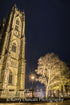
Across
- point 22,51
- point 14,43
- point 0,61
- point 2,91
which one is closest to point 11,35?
point 14,43

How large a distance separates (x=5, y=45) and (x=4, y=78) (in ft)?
36.9

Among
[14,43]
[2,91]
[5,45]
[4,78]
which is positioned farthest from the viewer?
[14,43]

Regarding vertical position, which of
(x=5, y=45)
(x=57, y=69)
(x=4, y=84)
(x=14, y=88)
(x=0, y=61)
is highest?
(x=5, y=45)

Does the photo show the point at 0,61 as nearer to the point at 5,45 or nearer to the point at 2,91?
the point at 5,45

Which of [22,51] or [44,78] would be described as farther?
[22,51]

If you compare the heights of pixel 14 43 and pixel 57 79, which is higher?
pixel 14 43

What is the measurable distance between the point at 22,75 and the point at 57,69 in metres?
9.57

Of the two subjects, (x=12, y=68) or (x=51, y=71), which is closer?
(x=51, y=71)

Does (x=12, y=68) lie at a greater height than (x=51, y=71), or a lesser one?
greater

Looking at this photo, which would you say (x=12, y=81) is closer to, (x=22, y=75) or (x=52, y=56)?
(x=22, y=75)

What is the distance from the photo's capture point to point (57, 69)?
1891cm

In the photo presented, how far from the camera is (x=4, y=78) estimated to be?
18.9 metres

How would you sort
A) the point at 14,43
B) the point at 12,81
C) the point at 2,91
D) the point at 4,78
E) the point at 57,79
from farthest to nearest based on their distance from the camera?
the point at 14,43, the point at 12,81, the point at 57,79, the point at 4,78, the point at 2,91

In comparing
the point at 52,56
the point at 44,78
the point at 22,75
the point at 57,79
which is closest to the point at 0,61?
the point at 22,75
